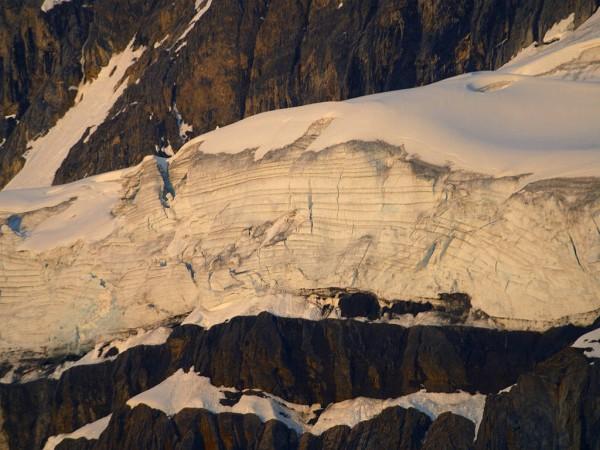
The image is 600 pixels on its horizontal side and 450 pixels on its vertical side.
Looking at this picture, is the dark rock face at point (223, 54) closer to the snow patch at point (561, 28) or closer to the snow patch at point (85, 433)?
the snow patch at point (561, 28)

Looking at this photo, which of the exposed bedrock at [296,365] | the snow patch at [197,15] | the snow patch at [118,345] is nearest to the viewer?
the exposed bedrock at [296,365]

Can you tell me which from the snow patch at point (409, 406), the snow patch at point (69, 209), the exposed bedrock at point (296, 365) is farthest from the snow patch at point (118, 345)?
the snow patch at point (409, 406)

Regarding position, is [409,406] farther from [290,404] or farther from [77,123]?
[77,123]

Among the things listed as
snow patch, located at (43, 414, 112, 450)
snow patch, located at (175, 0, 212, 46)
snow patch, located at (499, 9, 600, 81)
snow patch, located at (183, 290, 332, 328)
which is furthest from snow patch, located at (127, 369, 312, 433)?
snow patch, located at (175, 0, 212, 46)

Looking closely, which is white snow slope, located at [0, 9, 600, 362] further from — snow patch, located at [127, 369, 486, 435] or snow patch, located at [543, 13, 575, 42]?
snow patch, located at [543, 13, 575, 42]

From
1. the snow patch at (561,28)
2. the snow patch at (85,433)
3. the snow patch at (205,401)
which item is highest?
the snow patch at (561,28)

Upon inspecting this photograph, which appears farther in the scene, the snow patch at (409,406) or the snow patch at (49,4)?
the snow patch at (49,4)
